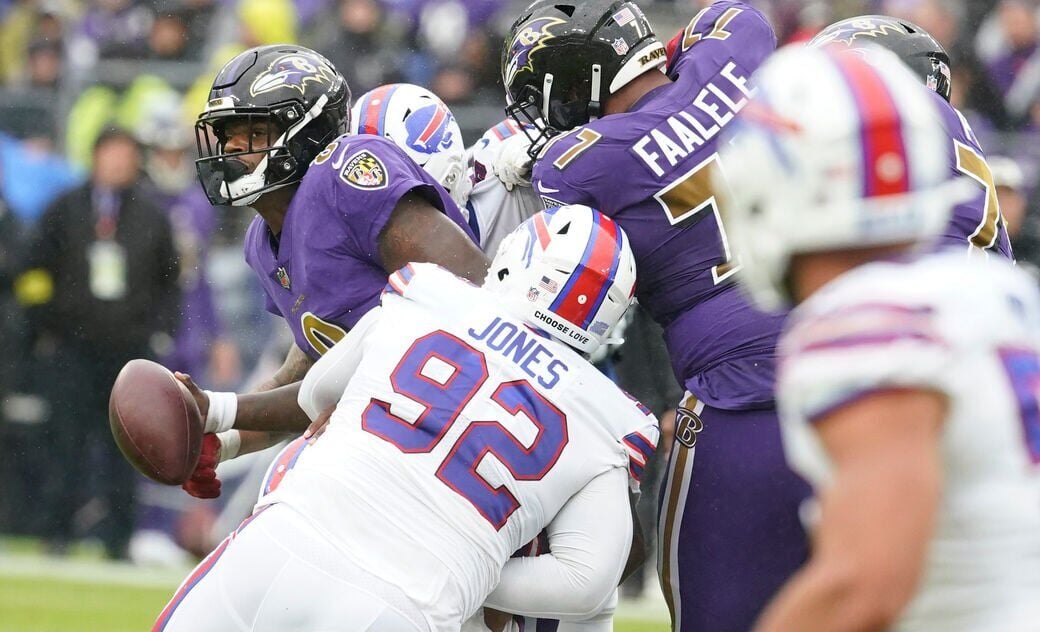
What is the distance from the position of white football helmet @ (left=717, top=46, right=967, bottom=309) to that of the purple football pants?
67.2 inches

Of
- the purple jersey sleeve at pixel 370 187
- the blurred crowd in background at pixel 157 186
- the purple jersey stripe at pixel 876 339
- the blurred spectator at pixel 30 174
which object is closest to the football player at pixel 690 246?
the purple jersey sleeve at pixel 370 187

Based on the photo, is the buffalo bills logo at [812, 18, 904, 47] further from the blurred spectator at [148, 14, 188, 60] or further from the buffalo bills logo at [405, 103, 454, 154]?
the blurred spectator at [148, 14, 188, 60]

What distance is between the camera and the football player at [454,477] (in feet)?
9.95

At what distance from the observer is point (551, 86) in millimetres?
3941

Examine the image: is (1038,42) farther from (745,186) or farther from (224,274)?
(745,186)

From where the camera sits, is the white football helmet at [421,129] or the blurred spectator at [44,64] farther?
→ the blurred spectator at [44,64]

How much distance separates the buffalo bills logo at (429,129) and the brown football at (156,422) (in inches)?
47.1

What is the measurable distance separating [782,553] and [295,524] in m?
1.21

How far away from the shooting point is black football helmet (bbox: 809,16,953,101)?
411cm

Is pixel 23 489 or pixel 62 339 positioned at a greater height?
pixel 62 339

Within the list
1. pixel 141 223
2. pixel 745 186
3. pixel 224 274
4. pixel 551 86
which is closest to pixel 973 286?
pixel 745 186

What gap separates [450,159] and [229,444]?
1143mm

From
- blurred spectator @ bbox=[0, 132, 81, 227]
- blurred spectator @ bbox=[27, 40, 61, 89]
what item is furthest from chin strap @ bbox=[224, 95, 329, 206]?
blurred spectator @ bbox=[27, 40, 61, 89]

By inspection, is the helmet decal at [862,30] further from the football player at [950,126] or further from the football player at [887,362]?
the football player at [887,362]
